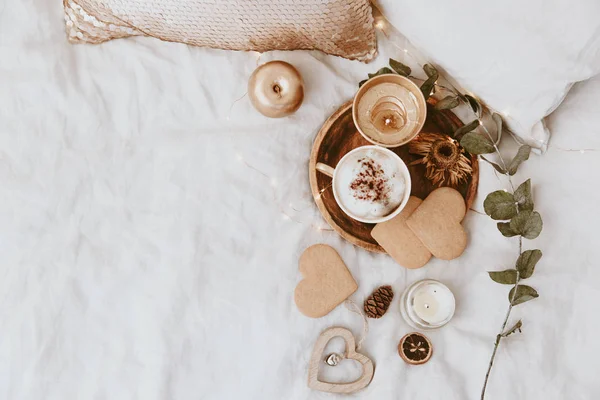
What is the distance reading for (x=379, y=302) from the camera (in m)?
0.89

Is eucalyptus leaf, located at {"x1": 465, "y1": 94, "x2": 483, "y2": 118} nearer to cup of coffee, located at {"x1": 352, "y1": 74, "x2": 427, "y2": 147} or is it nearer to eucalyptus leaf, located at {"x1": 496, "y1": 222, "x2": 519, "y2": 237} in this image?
cup of coffee, located at {"x1": 352, "y1": 74, "x2": 427, "y2": 147}

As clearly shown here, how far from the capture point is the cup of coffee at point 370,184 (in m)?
0.87

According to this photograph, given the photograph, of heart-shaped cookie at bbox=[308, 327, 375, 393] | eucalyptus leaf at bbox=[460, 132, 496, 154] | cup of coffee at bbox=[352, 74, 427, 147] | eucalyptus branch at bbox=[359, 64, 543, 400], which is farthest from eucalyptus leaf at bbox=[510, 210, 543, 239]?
heart-shaped cookie at bbox=[308, 327, 375, 393]

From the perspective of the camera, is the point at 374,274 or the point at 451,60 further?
the point at 374,274

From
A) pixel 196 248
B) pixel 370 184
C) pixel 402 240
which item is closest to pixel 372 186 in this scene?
pixel 370 184

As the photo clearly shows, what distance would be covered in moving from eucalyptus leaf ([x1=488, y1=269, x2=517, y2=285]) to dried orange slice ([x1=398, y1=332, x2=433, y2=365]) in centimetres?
16

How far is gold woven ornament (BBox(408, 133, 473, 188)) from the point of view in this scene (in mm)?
871

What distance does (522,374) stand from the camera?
866mm

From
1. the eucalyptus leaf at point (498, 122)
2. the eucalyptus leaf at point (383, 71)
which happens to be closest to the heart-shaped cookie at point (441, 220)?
the eucalyptus leaf at point (498, 122)

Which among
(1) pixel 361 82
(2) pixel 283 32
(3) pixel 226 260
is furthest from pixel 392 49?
(3) pixel 226 260

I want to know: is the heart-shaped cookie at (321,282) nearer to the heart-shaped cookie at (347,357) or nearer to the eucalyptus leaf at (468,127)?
the heart-shaped cookie at (347,357)

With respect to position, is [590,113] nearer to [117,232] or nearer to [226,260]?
[226,260]

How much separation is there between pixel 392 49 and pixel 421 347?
1.72 ft

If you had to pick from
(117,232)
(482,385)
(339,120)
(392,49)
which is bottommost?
(482,385)
